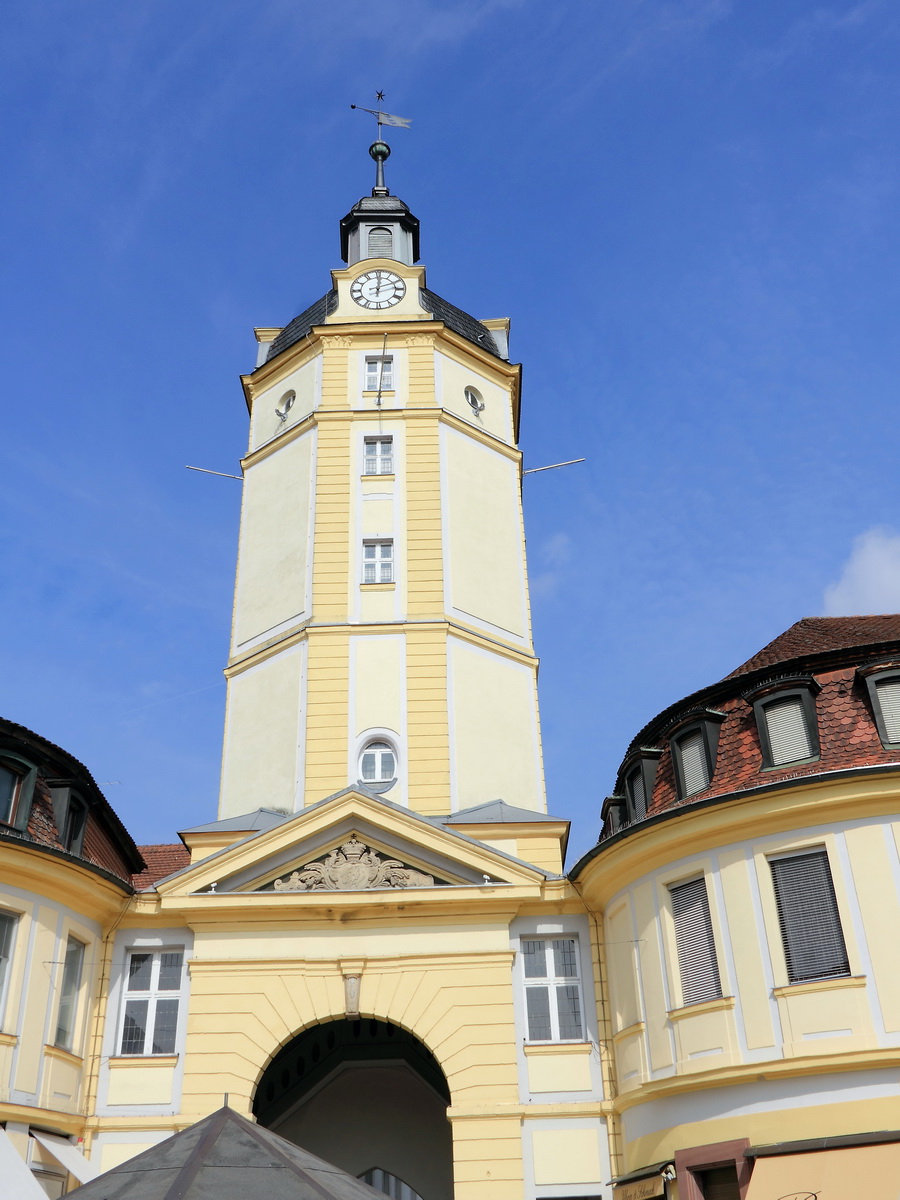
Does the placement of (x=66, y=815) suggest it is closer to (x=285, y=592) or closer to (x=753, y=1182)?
(x=285, y=592)

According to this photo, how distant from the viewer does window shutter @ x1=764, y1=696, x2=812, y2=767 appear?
18.8m

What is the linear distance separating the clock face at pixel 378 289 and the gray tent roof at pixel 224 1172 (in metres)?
27.3

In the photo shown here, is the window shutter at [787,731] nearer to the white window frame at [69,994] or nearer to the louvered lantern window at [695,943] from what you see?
the louvered lantern window at [695,943]

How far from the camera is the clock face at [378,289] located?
34969 millimetres

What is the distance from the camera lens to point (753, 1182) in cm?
1659

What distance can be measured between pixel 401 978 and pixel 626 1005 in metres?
3.88

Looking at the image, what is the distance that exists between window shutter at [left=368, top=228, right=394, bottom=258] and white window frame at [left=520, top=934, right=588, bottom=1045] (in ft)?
76.7

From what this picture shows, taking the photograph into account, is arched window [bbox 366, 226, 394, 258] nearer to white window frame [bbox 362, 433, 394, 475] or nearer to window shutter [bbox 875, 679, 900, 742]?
white window frame [bbox 362, 433, 394, 475]

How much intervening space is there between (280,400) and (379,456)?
4.40m

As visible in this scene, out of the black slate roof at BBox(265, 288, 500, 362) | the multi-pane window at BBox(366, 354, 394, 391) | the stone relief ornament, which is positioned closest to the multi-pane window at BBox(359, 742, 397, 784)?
the stone relief ornament

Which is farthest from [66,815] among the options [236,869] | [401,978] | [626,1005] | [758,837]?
[758,837]

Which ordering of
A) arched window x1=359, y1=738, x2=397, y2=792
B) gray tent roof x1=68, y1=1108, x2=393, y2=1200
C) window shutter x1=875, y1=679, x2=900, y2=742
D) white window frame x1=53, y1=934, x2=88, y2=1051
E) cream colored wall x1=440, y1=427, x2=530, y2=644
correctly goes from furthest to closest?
1. cream colored wall x1=440, y1=427, x2=530, y2=644
2. arched window x1=359, y1=738, x2=397, y2=792
3. white window frame x1=53, y1=934, x2=88, y2=1051
4. window shutter x1=875, y1=679, x2=900, y2=742
5. gray tent roof x1=68, y1=1108, x2=393, y2=1200

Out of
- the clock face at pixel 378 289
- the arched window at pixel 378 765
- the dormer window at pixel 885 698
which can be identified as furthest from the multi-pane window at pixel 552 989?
the clock face at pixel 378 289

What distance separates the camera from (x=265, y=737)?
28297 millimetres
